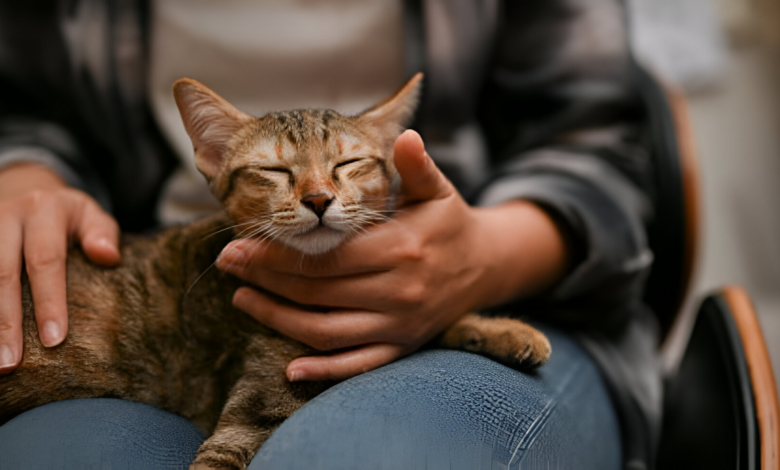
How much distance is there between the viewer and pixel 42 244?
2.07 feet

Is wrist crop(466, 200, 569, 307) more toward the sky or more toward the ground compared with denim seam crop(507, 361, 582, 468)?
more toward the sky

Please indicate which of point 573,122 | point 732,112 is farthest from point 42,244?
point 732,112

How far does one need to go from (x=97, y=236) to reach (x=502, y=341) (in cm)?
55

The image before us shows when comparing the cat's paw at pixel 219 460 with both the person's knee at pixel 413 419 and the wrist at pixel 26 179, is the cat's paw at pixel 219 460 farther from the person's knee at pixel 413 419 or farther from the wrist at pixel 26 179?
the wrist at pixel 26 179

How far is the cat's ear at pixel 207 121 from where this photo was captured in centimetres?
49

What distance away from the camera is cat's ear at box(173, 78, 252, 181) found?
1.61 ft

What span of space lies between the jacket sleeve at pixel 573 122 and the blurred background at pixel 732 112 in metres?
0.72

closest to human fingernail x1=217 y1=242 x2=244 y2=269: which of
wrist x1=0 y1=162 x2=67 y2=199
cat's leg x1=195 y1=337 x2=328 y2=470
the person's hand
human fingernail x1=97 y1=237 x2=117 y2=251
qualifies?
the person's hand

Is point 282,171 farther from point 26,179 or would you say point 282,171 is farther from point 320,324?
point 26,179

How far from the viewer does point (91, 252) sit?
673 millimetres

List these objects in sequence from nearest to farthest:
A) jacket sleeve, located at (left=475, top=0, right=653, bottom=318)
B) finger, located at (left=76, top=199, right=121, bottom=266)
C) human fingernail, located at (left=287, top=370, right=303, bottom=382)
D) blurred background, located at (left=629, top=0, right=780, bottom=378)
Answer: human fingernail, located at (left=287, top=370, right=303, bottom=382) < finger, located at (left=76, top=199, right=121, bottom=266) < jacket sleeve, located at (left=475, top=0, right=653, bottom=318) < blurred background, located at (left=629, top=0, right=780, bottom=378)

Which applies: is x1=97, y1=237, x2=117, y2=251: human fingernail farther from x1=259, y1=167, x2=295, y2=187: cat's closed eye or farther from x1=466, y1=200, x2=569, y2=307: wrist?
x1=466, y1=200, x2=569, y2=307: wrist

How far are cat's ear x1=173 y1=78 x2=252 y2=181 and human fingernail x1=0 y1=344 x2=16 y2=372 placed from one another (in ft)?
0.98

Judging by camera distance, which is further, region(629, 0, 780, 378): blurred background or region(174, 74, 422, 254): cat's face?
region(629, 0, 780, 378): blurred background
